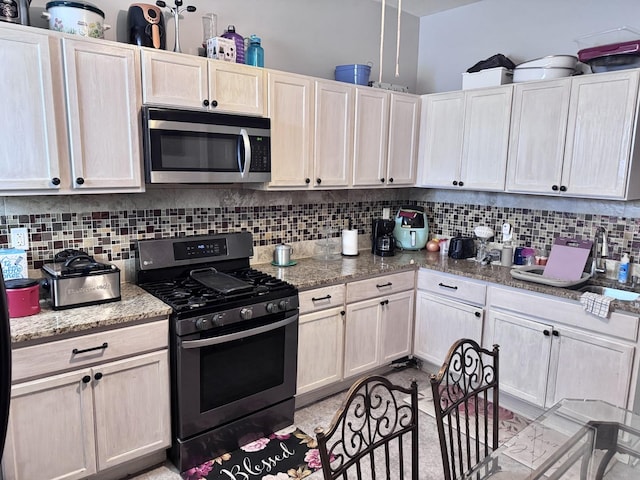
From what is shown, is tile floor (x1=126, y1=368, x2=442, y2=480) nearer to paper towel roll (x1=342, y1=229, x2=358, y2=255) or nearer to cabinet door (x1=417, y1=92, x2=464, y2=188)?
paper towel roll (x1=342, y1=229, x2=358, y2=255)

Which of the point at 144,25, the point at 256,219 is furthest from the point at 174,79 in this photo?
the point at 256,219

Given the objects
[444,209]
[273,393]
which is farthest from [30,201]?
[444,209]

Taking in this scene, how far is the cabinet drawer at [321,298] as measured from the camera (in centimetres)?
274

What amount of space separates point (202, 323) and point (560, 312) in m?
2.03

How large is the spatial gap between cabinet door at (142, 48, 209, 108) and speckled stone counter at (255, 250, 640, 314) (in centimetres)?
117

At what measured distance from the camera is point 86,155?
7.11ft

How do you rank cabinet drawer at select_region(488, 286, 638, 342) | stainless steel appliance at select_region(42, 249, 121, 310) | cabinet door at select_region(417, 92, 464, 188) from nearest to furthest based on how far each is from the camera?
stainless steel appliance at select_region(42, 249, 121, 310), cabinet drawer at select_region(488, 286, 638, 342), cabinet door at select_region(417, 92, 464, 188)

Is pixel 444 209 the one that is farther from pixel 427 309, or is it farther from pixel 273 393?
pixel 273 393

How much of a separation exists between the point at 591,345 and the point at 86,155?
2842 mm

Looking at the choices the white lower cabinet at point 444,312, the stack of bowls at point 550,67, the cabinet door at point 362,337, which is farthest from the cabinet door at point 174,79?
the stack of bowls at point 550,67

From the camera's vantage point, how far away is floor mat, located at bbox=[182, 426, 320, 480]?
2312 mm

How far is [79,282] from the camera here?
2098mm

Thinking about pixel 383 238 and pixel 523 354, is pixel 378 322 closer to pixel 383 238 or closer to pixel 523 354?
pixel 383 238

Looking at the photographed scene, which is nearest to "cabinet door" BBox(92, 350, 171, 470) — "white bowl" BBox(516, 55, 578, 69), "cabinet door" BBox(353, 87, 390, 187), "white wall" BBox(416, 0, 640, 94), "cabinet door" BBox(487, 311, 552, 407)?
"cabinet door" BBox(353, 87, 390, 187)
